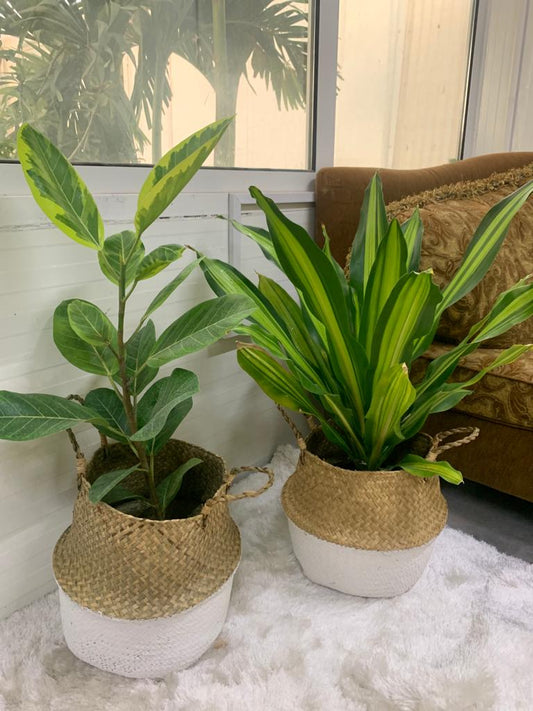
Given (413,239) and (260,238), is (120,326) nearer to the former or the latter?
(260,238)

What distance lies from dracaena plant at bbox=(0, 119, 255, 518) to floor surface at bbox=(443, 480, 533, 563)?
798 mm

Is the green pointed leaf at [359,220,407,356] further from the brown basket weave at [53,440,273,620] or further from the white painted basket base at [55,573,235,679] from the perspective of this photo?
the white painted basket base at [55,573,235,679]

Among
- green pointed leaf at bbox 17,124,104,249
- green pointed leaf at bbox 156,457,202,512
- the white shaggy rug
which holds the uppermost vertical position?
green pointed leaf at bbox 17,124,104,249

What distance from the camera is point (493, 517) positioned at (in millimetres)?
1447

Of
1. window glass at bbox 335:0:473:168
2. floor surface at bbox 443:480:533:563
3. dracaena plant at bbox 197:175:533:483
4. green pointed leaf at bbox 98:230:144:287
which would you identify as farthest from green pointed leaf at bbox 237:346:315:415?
window glass at bbox 335:0:473:168

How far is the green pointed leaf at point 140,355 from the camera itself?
97 cm

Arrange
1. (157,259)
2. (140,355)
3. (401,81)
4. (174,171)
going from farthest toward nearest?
1. (401,81)
2. (140,355)
3. (157,259)
4. (174,171)

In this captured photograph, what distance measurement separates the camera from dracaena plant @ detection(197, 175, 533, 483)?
945mm

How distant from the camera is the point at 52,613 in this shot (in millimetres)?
1091

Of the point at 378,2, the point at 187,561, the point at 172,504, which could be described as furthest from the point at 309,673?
the point at 378,2

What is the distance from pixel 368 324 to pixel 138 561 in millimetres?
568

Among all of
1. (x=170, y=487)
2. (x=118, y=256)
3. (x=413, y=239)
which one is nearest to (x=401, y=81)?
(x=413, y=239)

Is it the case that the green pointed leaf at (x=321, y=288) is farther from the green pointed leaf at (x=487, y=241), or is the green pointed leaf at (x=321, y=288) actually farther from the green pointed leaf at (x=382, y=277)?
the green pointed leaf at (x=487, y=241)

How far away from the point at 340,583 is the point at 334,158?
49.1 inches
